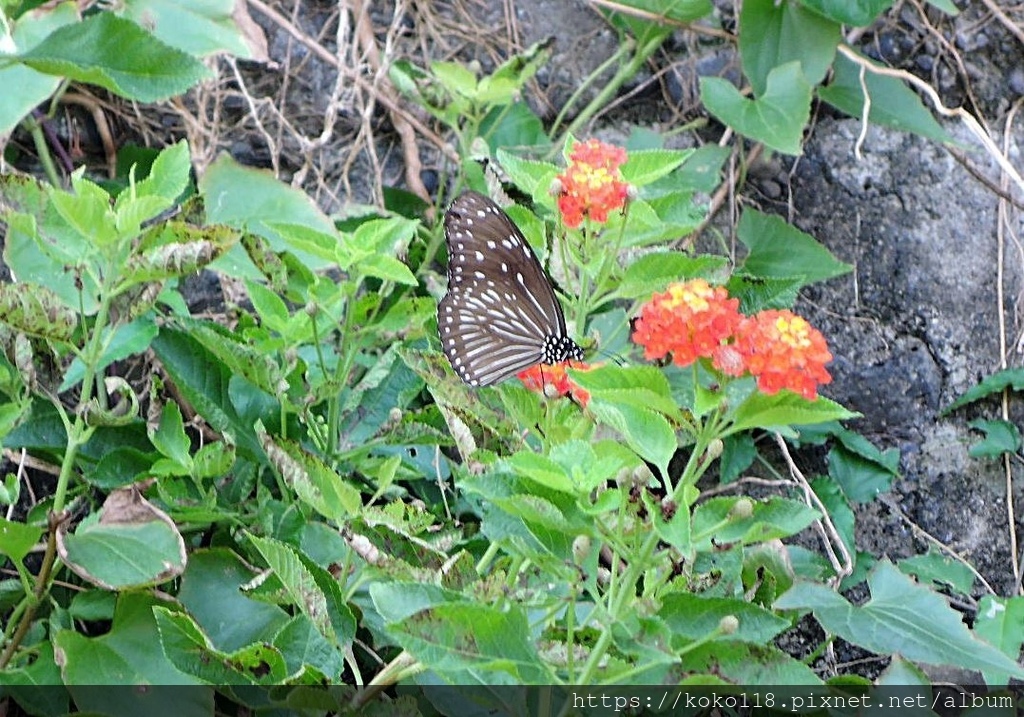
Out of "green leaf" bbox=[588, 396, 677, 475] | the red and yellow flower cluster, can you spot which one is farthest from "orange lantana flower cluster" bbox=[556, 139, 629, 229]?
"green leaf" bbox=[588, 396, 677, 475]

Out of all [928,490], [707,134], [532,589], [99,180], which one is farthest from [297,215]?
[928,490]

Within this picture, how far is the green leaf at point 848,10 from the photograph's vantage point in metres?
2.24

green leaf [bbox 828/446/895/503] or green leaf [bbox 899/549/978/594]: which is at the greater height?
green leaf [bbox 828/446/895/503]

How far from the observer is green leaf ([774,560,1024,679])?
1.19 m

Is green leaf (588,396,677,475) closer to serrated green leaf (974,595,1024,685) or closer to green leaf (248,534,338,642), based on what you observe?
green leaf (248,534,338,642)


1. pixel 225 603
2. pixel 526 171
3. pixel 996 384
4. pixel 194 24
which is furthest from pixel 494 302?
pixel 996 384

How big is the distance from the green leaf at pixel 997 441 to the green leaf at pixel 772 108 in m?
0.65

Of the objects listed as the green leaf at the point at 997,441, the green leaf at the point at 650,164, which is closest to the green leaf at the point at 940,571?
the green leaf at the point at 997,441

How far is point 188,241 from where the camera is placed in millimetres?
1412

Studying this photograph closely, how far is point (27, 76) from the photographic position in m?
1.81

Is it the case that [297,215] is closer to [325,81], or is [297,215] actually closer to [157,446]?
[157,446]

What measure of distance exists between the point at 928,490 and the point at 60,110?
73.9 inches

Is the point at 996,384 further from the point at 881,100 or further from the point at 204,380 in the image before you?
the point at 204,380

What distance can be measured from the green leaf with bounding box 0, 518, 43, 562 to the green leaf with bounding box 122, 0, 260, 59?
95 cm
